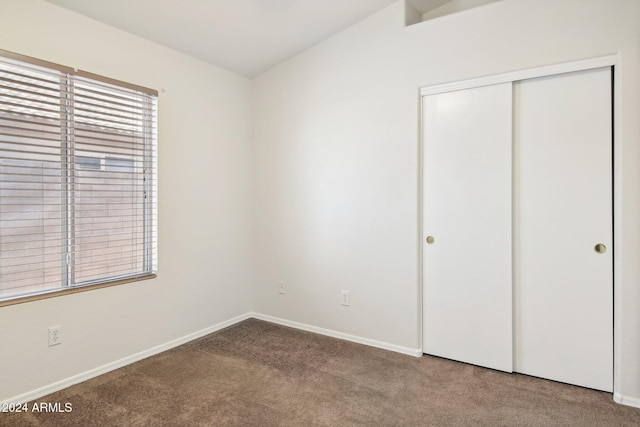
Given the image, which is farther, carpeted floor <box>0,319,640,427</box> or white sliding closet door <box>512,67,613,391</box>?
white sliding closet door <box>512,67,613,391</box>

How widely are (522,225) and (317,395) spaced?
173cm

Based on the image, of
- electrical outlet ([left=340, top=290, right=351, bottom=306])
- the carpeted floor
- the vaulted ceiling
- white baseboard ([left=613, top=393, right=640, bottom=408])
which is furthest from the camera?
electrical outlet ([left=340, top=290, right=351, bottom=306])

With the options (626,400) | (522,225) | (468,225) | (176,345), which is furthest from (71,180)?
(626,400)

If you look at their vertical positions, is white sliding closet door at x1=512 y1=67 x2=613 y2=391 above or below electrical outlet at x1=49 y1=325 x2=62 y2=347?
above

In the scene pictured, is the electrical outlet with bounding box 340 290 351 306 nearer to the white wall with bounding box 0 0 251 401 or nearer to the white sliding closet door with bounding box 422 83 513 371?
the white sliding closet door with bounding box 422 83 513 371

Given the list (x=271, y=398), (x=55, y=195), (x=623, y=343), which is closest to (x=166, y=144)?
(x=55, y=195)

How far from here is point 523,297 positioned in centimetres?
254

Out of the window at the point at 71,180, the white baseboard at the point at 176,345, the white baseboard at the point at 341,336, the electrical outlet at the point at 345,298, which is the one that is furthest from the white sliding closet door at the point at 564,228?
the window at the point at 71,180

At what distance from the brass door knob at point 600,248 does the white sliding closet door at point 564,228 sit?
0.01m

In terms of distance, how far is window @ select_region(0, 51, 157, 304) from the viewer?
7.14ft

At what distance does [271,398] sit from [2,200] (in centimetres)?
192

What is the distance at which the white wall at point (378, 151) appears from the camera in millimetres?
2188

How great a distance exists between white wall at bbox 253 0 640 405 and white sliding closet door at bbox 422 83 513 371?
0.41ft

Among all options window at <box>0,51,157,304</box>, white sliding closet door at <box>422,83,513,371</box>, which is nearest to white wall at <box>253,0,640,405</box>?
white sliding closet door at <box>422,83,513,371</box>
